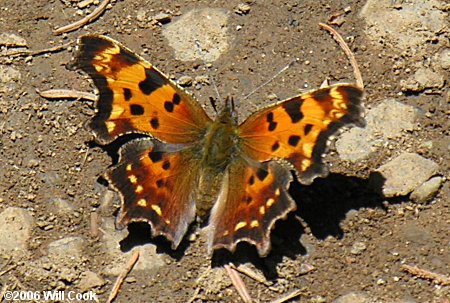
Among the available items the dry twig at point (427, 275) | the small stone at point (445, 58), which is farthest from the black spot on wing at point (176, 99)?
the small stone at point (445, 58)

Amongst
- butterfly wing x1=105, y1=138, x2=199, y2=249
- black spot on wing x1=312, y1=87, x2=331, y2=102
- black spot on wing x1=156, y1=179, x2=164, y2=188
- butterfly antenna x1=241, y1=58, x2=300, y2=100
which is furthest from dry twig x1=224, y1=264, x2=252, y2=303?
butterfly antenna x1=241, y1=58, x2=300, y2=100

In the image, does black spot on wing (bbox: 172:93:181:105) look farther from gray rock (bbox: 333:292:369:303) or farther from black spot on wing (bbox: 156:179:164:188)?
gray rock (bbox: 333:292:369:303)

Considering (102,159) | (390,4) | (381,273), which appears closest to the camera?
(381,273)

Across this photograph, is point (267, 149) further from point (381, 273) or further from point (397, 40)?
point (397, 40)

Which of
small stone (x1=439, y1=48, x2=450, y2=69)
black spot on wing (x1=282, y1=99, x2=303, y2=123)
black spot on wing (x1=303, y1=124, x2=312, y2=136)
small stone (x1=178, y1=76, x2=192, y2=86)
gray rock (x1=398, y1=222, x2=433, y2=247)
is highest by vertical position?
black spot on wing (x1=282, y1=99, x2=303, y2=123)

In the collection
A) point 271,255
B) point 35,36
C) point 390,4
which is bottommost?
point 271,255

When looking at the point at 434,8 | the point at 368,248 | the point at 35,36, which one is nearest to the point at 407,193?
the point at 368,248

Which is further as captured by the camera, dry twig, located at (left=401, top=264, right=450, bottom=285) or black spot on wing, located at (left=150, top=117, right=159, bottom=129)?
black spot on wing, located at (left=150, top=117, right=159, bottom=129)
